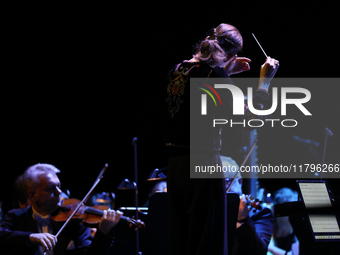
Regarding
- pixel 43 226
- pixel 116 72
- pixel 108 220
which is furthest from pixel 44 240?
pixel 116 72

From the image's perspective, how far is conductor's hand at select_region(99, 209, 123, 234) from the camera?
2.59 metres

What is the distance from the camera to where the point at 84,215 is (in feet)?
9.39

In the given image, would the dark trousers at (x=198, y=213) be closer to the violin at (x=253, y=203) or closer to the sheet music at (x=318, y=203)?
the sheet music at (x=318, y=203)

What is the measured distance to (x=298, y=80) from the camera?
14.0 feet

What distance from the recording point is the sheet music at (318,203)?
199 cm

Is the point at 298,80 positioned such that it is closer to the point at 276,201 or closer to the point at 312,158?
the point at 276,201

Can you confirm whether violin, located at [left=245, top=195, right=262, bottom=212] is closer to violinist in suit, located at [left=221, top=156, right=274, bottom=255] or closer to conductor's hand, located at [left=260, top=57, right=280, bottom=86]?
violinist in suit, located at [left=221, top=156, right=274, bottom=255]

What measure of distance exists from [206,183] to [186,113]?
1.01ft

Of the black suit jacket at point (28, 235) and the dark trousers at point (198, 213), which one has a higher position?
the dark trousers at point (198, 213)

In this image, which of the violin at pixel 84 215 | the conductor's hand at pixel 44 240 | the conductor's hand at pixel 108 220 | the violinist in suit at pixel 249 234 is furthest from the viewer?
the violin at pixel 84 215

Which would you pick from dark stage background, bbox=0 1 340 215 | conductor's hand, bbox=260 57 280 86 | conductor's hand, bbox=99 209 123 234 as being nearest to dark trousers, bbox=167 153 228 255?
conductor's hand, bbox=260 57 280 86

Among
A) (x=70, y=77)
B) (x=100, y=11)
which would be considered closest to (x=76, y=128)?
(x=70, y=77)

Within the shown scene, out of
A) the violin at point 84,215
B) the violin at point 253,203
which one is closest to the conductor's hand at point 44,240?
the violin at point 84,215

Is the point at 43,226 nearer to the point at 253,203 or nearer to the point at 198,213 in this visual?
the point at 253,203
